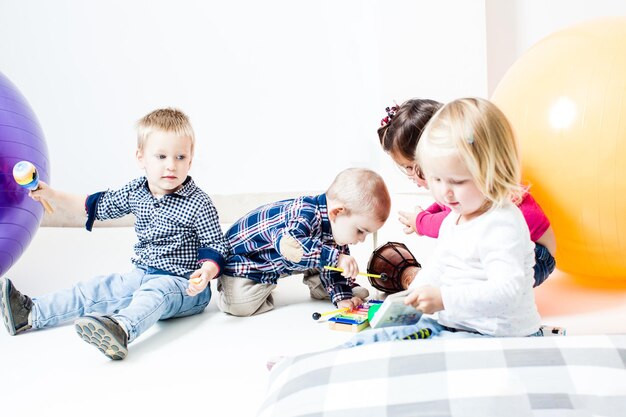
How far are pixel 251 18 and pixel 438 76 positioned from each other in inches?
47.6

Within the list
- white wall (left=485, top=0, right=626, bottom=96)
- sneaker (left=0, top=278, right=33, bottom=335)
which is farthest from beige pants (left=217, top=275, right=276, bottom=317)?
white wall (left=485, top=0, right=626, bottom=96)

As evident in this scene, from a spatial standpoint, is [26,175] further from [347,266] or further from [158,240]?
[347,266]

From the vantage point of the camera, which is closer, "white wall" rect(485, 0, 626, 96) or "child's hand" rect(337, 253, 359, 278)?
"child's hand" rect(337, 253, 359, 278)

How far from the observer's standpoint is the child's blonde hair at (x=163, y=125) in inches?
89.7

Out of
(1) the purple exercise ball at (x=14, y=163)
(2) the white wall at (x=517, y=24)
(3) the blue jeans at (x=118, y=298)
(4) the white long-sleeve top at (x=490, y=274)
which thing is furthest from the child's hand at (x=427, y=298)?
(2) the white wall at (x=517, y=24)

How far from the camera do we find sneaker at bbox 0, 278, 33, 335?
2135 mm

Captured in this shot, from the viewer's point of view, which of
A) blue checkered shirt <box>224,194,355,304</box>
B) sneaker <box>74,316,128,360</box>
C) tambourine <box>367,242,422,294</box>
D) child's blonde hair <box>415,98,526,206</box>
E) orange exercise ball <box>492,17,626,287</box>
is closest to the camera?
child's blonde hair <box>415,98,526,206</box>

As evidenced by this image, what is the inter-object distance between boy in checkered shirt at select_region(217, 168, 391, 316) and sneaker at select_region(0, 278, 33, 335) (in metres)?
0.61

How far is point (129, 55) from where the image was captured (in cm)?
448

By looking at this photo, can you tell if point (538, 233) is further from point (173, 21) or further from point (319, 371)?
point (173, 21)

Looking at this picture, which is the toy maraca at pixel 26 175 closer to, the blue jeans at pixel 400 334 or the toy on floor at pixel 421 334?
the blue jeans at pixel 400 334

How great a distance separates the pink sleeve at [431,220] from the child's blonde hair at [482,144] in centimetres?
71

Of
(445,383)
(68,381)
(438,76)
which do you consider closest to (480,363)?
(445,383)

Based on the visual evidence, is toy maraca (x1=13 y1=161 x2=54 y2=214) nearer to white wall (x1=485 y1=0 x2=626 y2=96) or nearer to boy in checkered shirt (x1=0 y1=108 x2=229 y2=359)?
boy in checkered shirt (x1=0 y1=108 x2=229 y2=359)
